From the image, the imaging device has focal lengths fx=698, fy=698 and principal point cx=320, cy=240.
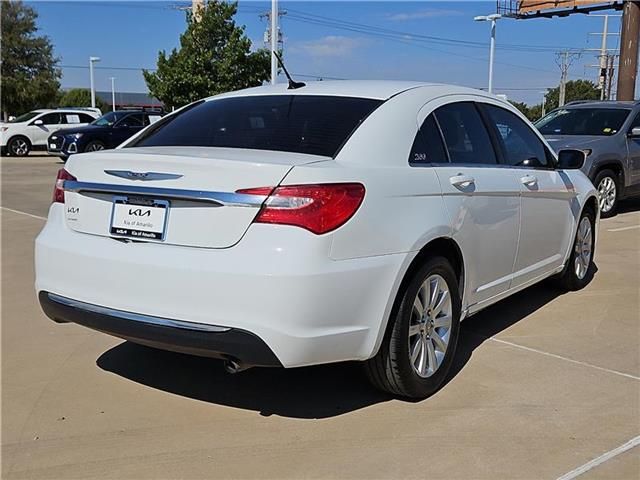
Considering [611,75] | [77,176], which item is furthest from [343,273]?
[611,75]

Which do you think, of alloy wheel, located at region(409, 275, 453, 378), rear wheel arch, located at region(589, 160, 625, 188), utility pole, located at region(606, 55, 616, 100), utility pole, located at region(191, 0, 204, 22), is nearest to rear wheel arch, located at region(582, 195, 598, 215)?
alloy wheel, located at region(409, 275, 453, 378)

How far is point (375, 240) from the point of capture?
10.6 feet

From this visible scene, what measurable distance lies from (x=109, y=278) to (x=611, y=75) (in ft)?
181

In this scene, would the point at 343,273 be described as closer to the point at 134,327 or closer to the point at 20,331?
the point at 134,327

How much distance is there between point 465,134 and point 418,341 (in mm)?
1364

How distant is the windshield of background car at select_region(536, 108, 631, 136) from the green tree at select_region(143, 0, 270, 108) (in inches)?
781

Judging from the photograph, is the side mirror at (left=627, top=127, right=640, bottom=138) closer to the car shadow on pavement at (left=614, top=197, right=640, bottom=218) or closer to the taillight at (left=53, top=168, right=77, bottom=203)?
the car shadow on pavement at (left=614, top=197, right=640, bottom=218)

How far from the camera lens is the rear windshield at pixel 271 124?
3537 mm

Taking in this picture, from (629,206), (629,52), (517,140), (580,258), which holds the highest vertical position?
(629,52)

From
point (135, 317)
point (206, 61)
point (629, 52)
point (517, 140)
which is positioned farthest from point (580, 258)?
point (206, 61)

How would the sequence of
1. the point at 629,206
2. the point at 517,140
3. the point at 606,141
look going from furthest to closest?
the point at 629,206 → the point at 606,141 → the point at 517,140

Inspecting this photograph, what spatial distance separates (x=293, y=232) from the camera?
2980 mm

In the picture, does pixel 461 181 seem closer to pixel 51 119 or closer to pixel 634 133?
pixel 634 133

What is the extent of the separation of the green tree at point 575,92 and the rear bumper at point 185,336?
78.3 meters
